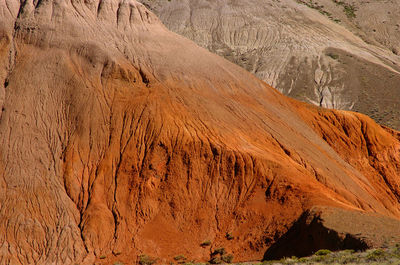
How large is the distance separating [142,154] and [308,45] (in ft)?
190

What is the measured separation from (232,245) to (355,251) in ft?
24.1

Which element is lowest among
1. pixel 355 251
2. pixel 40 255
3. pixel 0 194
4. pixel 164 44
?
pixel 40 255

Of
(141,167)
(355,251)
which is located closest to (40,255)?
(141,167)

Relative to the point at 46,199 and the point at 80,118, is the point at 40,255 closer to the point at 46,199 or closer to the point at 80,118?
the point at 46,199

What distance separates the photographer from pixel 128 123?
33.7m

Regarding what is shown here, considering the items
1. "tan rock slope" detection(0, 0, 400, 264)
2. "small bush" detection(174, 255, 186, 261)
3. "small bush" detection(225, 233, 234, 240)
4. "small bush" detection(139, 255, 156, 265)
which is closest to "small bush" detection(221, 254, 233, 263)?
"tan rock slope" detection(0, 0, 400, 264)

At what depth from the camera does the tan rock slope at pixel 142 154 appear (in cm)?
2848

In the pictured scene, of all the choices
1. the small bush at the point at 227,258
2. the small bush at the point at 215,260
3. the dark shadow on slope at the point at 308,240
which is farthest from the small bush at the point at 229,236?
the dark shadow on slope at the point at 308,240

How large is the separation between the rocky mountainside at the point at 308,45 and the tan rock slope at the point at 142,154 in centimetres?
3383

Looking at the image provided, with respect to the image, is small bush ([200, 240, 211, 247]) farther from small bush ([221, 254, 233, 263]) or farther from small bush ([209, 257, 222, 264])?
small bush ([221, 254, 233, 263])

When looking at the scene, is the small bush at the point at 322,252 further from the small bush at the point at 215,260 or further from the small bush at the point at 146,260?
the small bush at the point at 146,260

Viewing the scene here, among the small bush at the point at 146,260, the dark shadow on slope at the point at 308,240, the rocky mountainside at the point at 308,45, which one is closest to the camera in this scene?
the dark shadow on slope at the point at 308,240

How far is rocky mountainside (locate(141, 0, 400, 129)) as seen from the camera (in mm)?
73625

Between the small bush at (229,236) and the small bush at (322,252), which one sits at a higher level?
the small bush at (322,252)
